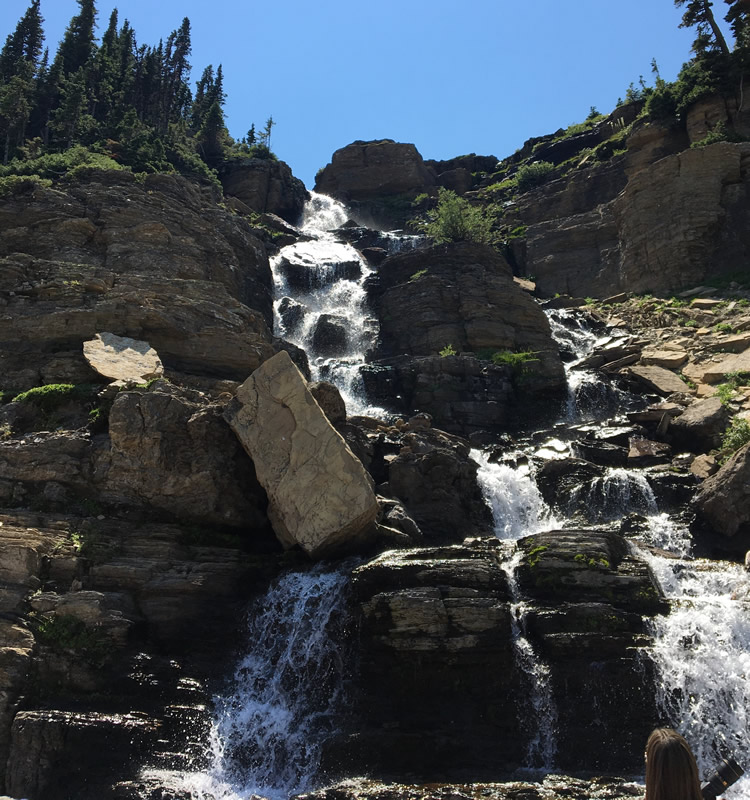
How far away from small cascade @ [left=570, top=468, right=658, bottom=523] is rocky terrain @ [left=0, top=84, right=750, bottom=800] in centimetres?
27

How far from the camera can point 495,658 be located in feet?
46.2

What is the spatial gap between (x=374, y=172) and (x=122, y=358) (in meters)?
50.0

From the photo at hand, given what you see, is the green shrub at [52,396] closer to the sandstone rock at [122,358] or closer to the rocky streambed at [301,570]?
the rocky streambed at [301,570]

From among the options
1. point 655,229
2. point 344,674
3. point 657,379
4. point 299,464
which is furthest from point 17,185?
point 655,229

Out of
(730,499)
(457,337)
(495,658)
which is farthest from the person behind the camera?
(457,337)

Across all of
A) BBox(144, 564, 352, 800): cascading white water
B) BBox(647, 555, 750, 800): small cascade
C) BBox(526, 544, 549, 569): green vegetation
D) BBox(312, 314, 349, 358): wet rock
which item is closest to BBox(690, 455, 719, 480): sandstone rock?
BBox(647, 555, 750, 800): small cascade

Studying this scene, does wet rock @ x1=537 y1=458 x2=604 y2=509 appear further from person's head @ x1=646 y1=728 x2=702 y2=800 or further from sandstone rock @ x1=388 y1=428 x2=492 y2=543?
person's head @ x1=646 y1=728 x2=702 y2=800

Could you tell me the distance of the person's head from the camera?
14.0 feet

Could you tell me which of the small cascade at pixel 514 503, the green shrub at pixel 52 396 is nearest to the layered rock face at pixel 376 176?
the small cascade at pixel 514 503

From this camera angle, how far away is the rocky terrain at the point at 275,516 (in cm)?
1347

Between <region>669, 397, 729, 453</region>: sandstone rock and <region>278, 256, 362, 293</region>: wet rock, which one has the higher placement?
<region>278, 256, 362, 293</region>: wet rock

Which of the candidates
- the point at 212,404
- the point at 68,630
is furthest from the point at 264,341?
the point at 68,630

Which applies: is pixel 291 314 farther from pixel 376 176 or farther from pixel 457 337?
pixel 376 176

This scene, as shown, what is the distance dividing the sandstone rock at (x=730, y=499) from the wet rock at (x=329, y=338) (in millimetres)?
19935
